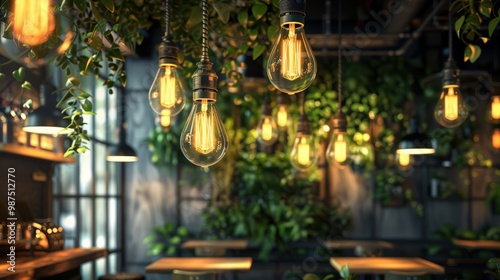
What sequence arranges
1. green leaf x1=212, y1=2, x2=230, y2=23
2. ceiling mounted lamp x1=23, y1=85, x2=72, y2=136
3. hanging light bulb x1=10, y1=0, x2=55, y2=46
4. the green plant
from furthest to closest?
the green plant
ceiling mounted lamp x1=23, y1=85, x2=72, y2=136
green leaf x1=212, y1=2, x2=230, y2=23
hanging light bulb x1=10, y1=0, x2=55, y2=46

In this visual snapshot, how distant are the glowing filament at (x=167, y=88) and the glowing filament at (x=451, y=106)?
1.62 metres

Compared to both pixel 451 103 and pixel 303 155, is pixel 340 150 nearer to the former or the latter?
pixel 303 155

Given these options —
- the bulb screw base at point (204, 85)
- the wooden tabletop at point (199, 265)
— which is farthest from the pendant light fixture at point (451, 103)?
the wooden tabletop at point (199, 265)

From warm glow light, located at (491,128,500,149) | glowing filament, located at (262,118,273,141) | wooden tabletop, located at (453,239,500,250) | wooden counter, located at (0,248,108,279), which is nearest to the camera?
wooden counter, located at (0,248,108,279)

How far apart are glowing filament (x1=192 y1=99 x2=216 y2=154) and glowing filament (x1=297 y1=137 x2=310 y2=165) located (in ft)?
8.11

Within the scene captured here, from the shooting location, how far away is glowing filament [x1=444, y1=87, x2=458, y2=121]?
3.29 metres

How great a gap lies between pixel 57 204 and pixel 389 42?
4394mm

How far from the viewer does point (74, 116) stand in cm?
251

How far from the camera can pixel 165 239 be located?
8602mm

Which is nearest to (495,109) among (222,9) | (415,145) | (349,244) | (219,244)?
(415,145)

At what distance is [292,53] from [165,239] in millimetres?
7129

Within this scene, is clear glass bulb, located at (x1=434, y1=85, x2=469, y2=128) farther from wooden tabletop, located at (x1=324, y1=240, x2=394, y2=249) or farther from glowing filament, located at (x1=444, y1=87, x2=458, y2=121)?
wooden tabletop, located at (x1=324, y1=240, x2=394, y2=249)

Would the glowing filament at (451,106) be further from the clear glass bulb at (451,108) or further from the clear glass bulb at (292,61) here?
the clear glass bulb at (292,61)

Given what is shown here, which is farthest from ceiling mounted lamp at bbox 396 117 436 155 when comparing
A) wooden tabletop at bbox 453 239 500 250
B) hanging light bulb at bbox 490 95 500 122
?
wooden tabletop at bbox 453 239 500 250
